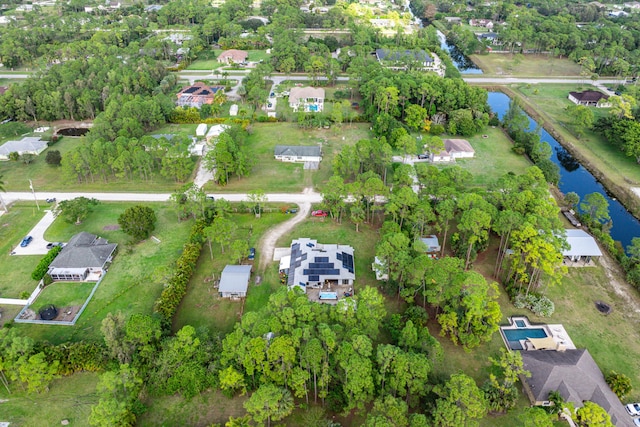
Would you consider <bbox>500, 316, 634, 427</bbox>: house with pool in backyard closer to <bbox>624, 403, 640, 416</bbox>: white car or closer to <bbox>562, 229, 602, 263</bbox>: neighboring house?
<bbox>624, 403, 640, 416</bbox>: white car

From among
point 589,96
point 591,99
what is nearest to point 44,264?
point 591,99

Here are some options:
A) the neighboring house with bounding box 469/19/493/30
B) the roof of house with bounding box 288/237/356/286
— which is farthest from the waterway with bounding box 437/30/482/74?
the roof of house with bounding box 288/237/356/286

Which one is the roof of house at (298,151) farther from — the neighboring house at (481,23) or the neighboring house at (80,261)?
the neighboring house at (481,23)

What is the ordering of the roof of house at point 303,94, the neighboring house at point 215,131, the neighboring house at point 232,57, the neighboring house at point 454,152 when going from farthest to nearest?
the neighboring house at point 232,57 < the roof of house at point 303,94 < the neighboring house at point 215,131 < the neighboring house at point 454,152

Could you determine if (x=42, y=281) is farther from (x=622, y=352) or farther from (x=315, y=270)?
(x=622, y=352)

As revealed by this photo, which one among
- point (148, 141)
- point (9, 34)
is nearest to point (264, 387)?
point (148, 141)

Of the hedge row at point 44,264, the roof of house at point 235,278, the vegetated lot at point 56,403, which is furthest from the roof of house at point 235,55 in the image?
the vegetated lot at point 56,403
